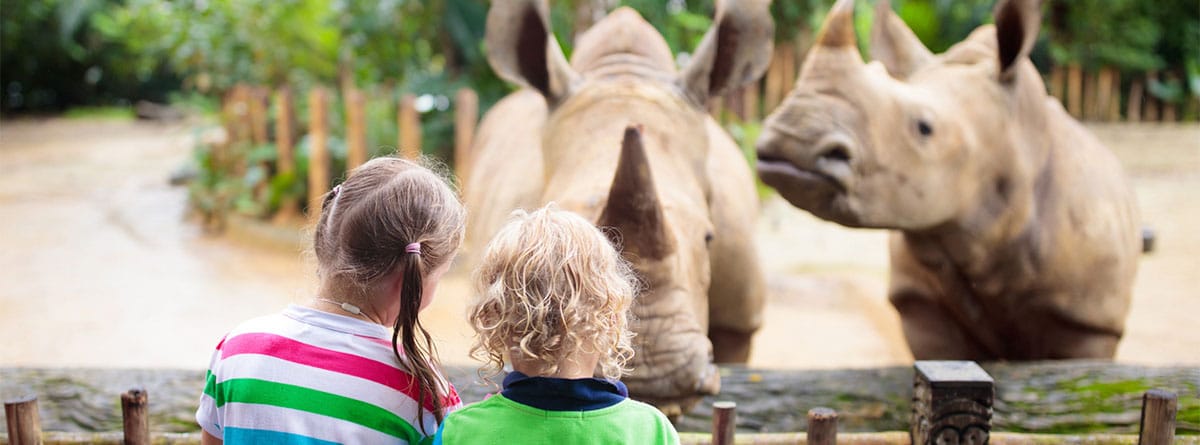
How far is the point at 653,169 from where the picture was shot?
294cm

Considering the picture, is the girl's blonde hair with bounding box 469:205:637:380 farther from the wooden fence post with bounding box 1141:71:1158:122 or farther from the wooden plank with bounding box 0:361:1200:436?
the wooden fence post with bounding box 1141:71:1158:122

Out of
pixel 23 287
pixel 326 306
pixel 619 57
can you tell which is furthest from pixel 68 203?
pixel 326 306

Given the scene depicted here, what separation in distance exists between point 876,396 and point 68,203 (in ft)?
38.7

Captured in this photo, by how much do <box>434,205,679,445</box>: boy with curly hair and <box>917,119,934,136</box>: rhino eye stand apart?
1.90 meters

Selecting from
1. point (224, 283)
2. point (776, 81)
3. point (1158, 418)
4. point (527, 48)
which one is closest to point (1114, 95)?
point (776, 81)

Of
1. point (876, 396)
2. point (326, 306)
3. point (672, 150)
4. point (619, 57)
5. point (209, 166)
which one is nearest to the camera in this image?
point (326, 306)

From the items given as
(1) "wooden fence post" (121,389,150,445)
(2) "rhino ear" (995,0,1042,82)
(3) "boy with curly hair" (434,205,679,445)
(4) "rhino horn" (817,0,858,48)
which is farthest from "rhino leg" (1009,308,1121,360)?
(1) "wooden fence post" (121,389,150,445)

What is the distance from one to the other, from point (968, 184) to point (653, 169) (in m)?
1.19

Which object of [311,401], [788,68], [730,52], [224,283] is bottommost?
[224,283]

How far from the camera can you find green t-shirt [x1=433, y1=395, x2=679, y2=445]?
1.66 metres

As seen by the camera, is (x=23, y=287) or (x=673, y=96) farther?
(x=23, y=287)

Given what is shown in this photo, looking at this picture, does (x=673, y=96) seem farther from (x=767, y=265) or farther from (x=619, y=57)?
(x=767, y=265)

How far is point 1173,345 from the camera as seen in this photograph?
258 inches

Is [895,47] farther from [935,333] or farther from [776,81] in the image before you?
[776,81]
